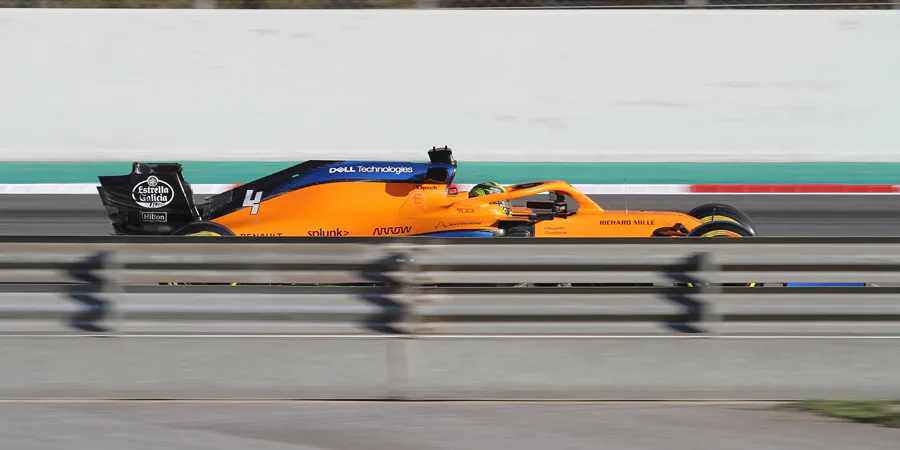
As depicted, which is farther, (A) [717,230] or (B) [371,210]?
(B) [371,210]

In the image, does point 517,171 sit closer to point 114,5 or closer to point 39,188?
point 39,188

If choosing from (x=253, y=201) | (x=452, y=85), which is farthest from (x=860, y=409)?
(x=452, y=85)

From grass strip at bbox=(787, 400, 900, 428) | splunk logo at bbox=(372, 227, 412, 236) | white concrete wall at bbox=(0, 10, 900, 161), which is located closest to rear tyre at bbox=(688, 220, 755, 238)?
splunk logo at bbox=(372, 227, 412, 236)

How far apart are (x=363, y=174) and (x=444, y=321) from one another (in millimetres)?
3942

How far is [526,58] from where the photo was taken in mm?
16984

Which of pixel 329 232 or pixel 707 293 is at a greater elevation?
pixel 329 232

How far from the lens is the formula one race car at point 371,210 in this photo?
28.2 feet

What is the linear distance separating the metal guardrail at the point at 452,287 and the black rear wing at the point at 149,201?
12.8ft

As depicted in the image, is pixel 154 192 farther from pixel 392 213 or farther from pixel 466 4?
pixel 466 4

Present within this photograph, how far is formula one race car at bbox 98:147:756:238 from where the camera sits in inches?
339

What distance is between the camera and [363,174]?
892cm

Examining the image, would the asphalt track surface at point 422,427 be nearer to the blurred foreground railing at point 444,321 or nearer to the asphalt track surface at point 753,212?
the blurred foreground railing at point 444,321

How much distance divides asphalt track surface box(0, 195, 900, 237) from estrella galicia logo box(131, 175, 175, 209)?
276cm

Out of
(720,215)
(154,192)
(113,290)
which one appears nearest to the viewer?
(113,290)
